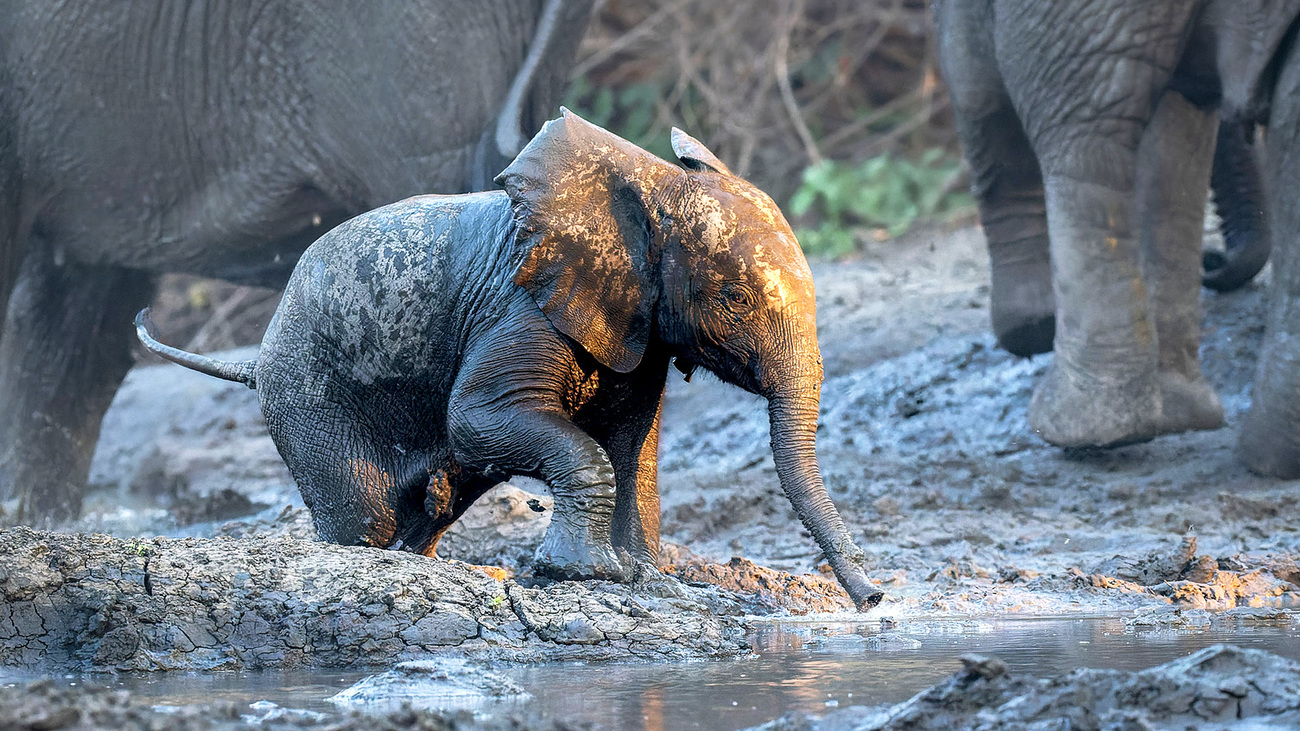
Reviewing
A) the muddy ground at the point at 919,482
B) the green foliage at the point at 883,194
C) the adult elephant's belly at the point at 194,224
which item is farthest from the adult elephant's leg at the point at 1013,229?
the green foliage at the point at 883,194

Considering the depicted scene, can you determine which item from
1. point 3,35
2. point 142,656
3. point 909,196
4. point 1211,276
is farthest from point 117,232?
point 909,196

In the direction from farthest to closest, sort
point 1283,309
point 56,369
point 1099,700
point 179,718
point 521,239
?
point 56,369 < point 1283,309 < point 521,239 < point 1099,700 < point 179,718

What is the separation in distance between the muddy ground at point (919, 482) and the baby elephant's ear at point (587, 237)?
103cm

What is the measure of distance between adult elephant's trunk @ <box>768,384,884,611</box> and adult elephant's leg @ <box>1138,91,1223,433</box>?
300cm

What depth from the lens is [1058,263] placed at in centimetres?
653

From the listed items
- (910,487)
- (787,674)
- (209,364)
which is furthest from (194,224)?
(787,674)

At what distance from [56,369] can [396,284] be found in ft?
11.7

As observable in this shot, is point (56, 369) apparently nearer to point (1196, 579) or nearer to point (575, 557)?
point (575, 557)

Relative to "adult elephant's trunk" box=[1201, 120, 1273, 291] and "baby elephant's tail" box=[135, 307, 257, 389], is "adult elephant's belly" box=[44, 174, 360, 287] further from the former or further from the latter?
"adult elephant's trunk" box=[1201, 120, 1273, 291]

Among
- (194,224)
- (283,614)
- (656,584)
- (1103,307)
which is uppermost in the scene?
(194,224)

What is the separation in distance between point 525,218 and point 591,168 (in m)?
0.25

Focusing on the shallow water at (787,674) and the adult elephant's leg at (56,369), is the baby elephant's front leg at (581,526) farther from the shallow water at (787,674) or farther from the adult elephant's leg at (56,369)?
the adult elephant's leg at (56,369)

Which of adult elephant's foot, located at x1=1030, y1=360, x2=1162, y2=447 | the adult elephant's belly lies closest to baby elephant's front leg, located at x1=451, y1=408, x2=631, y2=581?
the adult elephant's belly

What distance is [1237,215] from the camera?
787cm
